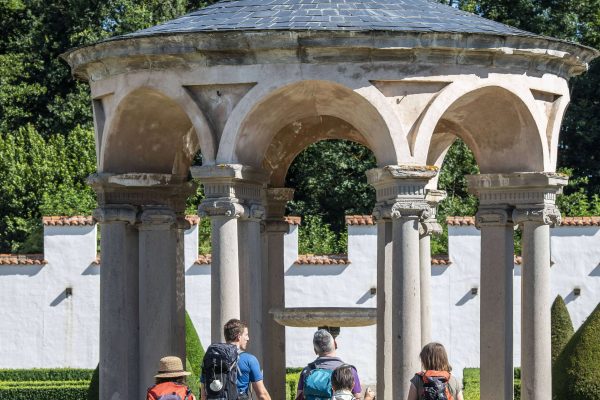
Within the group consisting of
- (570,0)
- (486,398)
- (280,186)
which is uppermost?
(570,0)

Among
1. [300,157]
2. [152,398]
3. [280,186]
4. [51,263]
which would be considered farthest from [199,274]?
[152,398]

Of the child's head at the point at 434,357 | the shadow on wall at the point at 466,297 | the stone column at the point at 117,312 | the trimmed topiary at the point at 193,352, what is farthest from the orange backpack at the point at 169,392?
the shadow on wall at the point at 466,297

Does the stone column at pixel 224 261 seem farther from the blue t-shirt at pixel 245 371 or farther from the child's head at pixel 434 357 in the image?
the child's head at pixel 434 357

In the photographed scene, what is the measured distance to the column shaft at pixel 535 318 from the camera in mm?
21266

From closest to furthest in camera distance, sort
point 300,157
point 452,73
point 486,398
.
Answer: point 452,73 < point 486,398 < point 300,157

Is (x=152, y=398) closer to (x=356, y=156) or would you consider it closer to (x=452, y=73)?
(x=452, y=73)

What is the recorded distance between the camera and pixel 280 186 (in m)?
24.5

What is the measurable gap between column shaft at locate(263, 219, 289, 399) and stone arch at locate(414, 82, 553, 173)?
3.19 meters

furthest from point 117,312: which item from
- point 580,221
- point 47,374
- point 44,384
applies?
point 580,221

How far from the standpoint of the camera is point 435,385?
16172 mm

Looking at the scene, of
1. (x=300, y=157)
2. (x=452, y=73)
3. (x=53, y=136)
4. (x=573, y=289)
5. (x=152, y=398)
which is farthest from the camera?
(x=53, y=136)

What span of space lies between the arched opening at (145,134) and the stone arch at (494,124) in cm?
339

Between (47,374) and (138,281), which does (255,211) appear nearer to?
(138,281)

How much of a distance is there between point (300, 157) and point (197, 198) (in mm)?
3914
